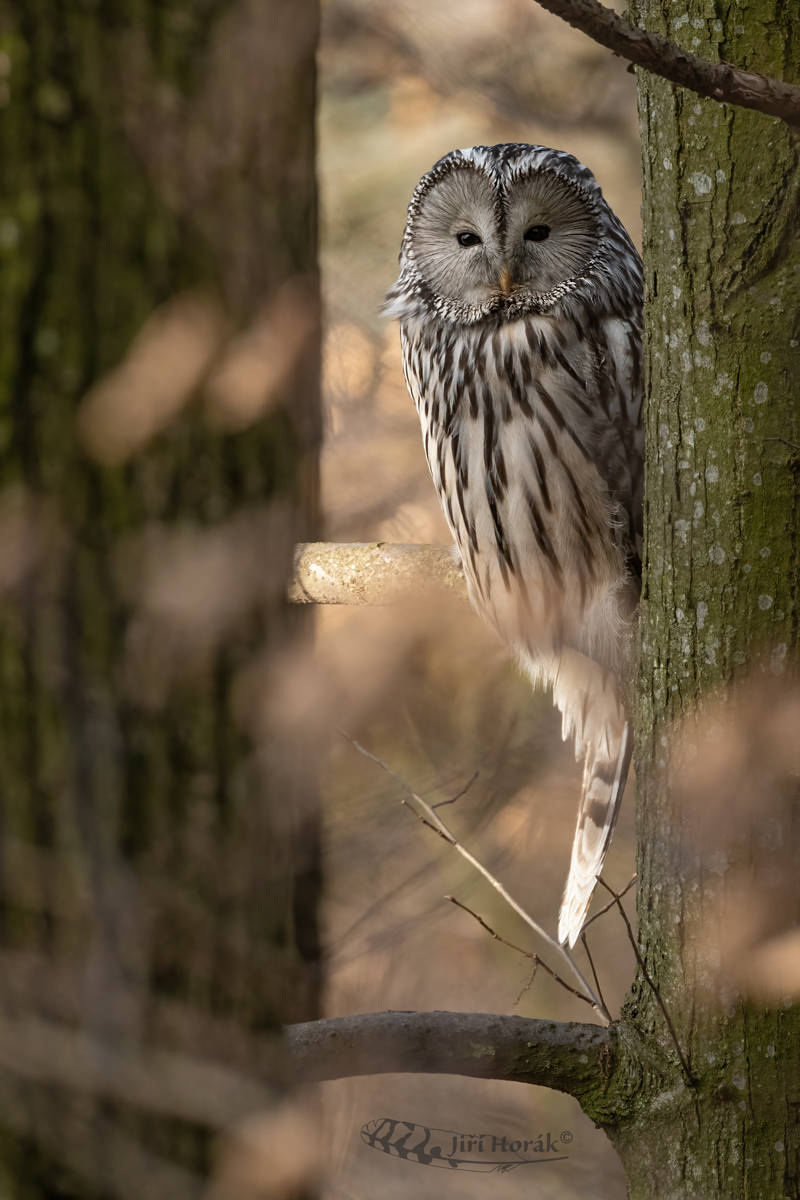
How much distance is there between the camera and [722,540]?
135 cm

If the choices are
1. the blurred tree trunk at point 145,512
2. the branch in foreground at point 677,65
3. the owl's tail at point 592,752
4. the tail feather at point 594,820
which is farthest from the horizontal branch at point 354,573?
the branch in foreground at point 677,65

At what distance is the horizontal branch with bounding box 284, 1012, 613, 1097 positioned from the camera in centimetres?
136

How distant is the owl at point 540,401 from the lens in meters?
2.27

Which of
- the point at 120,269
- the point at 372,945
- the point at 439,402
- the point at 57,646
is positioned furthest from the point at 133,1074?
the point at 372,945

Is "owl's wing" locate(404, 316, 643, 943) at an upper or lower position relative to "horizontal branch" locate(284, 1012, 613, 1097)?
upper

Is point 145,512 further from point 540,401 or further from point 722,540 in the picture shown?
point 540,401

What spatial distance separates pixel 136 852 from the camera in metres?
1.33

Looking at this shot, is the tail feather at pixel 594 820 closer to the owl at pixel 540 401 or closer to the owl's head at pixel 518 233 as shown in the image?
the owl at pixel 540 401

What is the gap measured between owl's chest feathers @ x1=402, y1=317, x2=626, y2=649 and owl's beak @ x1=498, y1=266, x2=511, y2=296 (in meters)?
0.07

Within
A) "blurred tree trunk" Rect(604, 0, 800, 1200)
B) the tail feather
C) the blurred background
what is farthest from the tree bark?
the blurred background

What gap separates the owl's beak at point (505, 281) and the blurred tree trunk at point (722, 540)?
939 millimetres

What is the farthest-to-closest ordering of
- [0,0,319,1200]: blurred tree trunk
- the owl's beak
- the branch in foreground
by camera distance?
the owl's beak → [0,0,319,1200]: blurred tree trunk → the branch in foreground

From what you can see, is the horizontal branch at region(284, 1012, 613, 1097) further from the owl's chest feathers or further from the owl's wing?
the owl's chest feathers

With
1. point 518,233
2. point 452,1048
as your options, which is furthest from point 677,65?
point 518,233
